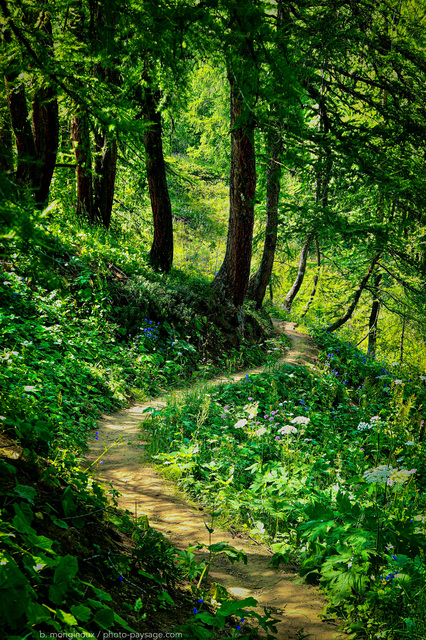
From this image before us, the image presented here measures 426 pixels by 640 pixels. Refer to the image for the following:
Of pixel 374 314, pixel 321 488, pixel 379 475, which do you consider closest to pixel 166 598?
pixel 379 475

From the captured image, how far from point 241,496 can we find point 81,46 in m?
3.99

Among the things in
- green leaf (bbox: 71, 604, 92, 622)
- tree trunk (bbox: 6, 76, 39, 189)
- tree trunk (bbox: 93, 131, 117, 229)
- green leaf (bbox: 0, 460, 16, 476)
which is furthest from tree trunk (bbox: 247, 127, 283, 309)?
green leaf (bbox: 71, 604, 92, 622)

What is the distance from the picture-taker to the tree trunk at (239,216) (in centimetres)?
901

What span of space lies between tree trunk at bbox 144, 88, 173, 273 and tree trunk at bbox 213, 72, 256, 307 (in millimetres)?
1639

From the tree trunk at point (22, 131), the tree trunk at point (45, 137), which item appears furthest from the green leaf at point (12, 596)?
the tree trunk at point (45, 137)

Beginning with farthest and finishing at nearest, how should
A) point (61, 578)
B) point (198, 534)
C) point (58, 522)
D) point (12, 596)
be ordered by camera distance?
point (198, 534)
point (58, 522)
point (61, 578)
point (12, 596)

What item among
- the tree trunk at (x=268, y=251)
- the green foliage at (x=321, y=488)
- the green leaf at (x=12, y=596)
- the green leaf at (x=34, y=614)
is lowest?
the green foliage at (x=321, y=488)

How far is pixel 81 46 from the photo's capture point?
3.16 meters

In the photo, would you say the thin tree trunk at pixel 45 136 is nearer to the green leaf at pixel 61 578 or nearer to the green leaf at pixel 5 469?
the green leaf at pixel 5 469

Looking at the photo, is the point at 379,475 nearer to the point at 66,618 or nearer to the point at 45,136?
the point at 66,618

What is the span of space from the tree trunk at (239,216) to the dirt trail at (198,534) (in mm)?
5458

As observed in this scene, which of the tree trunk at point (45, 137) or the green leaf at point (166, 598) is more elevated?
the tree trunk at point (45, 137)

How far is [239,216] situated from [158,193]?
2357 mm

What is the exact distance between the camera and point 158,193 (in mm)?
10273
